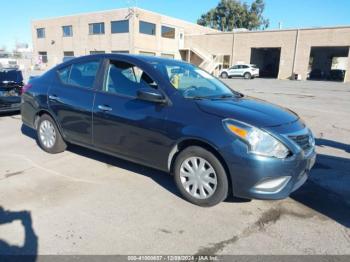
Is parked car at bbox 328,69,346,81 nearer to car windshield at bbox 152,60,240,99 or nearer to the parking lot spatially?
the parking lot

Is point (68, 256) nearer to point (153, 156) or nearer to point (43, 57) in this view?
point (153, 156)

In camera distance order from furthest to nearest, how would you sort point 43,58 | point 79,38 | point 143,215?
point 43,58
point 79,38
point 143,215

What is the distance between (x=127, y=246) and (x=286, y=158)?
1.84 meters

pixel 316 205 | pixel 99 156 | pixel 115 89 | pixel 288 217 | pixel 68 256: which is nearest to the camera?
pixel 68 256

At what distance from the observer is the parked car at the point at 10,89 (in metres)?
8.23

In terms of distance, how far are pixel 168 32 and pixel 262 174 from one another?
4042cm

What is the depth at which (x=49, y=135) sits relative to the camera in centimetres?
531

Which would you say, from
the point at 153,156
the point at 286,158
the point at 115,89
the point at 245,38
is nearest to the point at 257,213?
the point at 286,158

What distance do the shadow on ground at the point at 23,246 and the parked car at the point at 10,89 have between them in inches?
237

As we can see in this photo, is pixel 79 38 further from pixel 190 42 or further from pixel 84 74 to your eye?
pixel 84 74

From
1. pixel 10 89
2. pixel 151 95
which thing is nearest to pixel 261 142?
pixel 151 95

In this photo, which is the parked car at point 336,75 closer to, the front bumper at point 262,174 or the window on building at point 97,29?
the window on building at point 97,29

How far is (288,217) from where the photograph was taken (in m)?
3.39

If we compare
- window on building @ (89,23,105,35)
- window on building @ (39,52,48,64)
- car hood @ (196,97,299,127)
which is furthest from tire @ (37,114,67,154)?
window on building @ (39,52,48,64)
